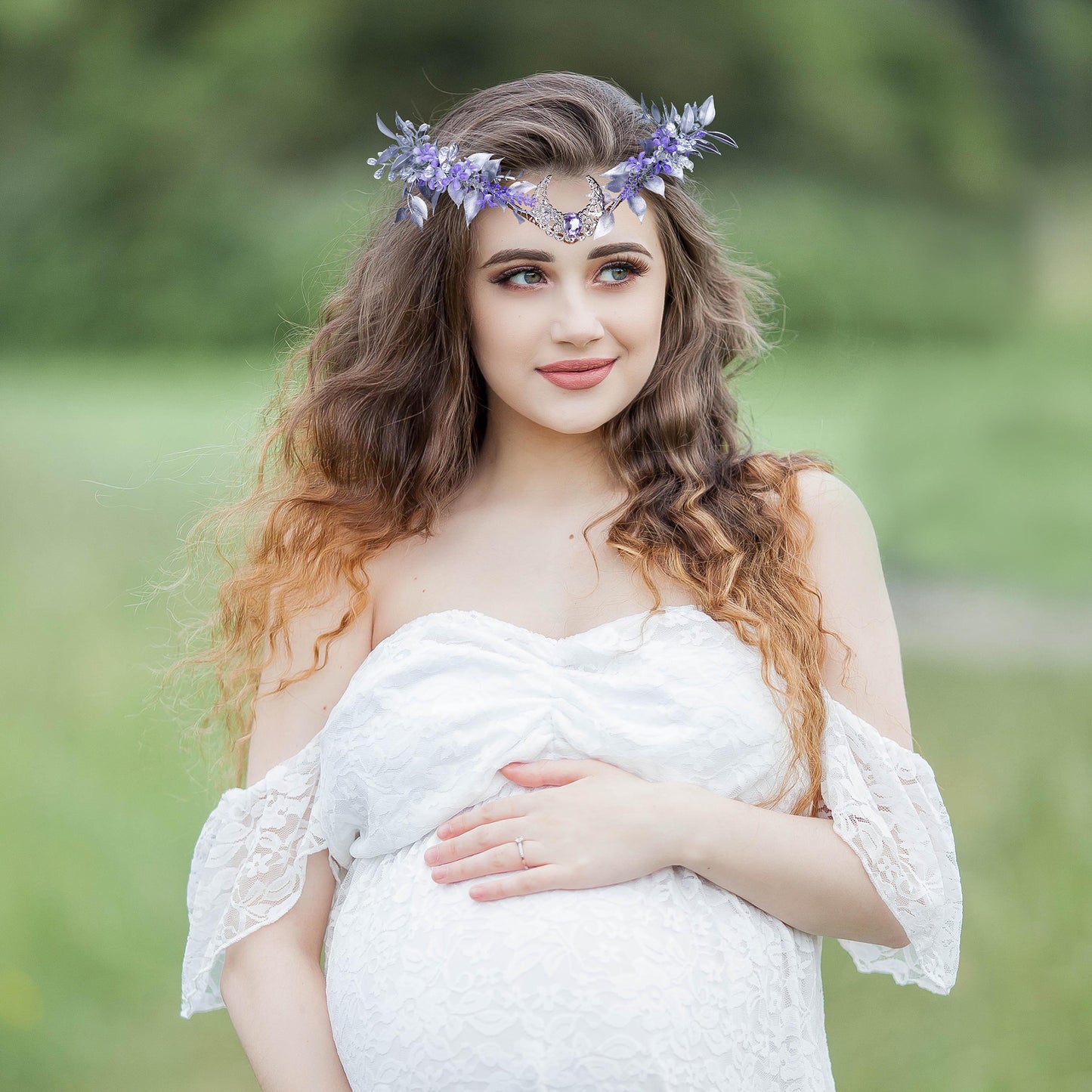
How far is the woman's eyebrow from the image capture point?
1543 millimetres

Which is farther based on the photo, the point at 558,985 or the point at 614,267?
the point at 614,267

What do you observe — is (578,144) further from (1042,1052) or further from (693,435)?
(1042,1052)

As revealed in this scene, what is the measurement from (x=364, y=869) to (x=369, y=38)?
18.7 ft

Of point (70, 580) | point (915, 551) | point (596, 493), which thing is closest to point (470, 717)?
point (596, 493)

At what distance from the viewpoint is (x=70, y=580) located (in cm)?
443

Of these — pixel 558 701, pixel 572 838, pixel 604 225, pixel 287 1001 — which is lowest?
pixel 287 1001

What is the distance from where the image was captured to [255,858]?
5.19 ft

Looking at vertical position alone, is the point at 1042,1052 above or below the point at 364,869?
below

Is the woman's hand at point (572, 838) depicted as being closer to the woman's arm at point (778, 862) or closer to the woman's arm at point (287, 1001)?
the woman's arm at point (778, 862)

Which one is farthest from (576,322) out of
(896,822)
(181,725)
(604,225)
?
(181,725)

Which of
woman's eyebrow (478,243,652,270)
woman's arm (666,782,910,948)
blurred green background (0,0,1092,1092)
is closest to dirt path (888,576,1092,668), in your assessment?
blurred green background (0,0,1092,1092)

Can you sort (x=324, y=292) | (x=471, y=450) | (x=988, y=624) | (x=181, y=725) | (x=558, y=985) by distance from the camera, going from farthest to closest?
(x=988, y=624), (x=324, y=292), (x=181, y=725), (x=471, y=450), (x=558, y=985)

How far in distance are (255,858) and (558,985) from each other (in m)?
0.45

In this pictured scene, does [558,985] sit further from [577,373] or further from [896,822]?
[577,373]
